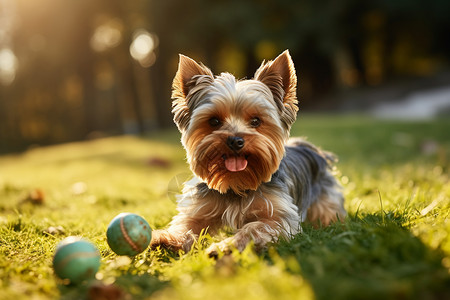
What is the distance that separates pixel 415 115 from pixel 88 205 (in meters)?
23.4

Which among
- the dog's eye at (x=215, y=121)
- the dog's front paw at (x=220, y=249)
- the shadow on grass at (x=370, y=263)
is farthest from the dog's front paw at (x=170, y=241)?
the dog's eye at (x=215, y=121)

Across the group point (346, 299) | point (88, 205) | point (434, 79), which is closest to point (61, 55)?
point (88, 205)

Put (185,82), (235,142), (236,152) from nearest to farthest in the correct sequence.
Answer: (235,142)
(236,152)
(185,82)

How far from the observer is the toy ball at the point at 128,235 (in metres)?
3.68

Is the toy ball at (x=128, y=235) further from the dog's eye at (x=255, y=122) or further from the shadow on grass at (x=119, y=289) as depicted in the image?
the dog's eye at (x=255, y=122)

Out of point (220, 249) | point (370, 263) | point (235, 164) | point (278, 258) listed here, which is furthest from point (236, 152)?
point (370, 263)

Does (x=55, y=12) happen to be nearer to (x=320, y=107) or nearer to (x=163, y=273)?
(x=320, y=107)

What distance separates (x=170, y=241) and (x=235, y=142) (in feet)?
3.57

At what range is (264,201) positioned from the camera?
424cm

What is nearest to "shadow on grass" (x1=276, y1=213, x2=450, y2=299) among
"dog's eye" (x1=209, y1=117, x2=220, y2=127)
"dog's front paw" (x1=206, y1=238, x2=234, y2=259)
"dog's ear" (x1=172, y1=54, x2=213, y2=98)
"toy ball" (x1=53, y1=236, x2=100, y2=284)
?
"dog's front paw" (x1=206, y1=238, x2=234, y2=259)

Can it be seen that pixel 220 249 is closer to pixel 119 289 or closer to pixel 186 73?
pixel 119 289

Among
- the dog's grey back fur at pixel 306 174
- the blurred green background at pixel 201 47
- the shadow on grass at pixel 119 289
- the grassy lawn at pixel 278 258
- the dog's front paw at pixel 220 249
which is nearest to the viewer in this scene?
the grassy lawn at pixel 278 258

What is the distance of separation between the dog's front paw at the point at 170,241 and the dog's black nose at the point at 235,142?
919 mm

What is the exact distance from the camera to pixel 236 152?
402 centimetres
